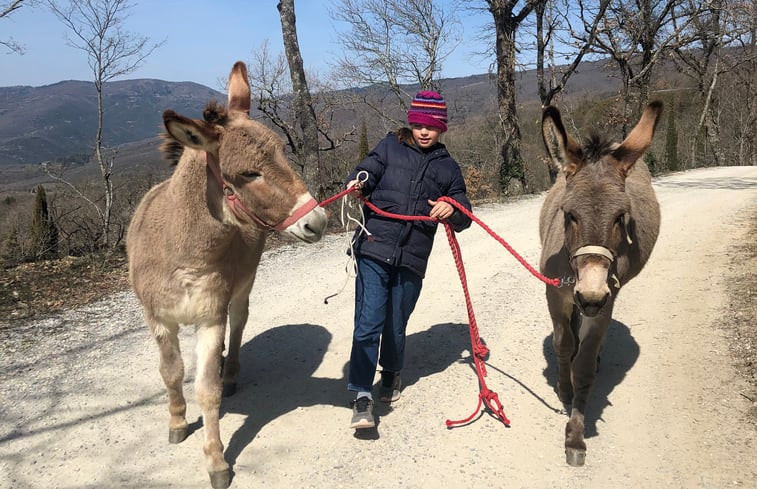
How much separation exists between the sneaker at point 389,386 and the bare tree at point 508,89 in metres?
15.9

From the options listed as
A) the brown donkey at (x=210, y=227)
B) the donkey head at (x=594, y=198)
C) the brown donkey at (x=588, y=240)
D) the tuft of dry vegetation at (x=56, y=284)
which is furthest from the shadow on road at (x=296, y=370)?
the tuft of dry vegetation at (x=56, y=284)

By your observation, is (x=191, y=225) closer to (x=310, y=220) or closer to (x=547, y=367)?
(x=310, y=220)

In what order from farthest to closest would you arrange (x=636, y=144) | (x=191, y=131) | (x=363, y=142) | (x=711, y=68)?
(x=711, y=68) < (x=363, y=142) < (x=636, y=144) < (x=191, y=131)

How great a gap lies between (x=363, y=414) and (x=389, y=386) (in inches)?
25.3

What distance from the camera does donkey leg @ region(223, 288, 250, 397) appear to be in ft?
13.7

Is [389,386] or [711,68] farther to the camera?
[711,68]

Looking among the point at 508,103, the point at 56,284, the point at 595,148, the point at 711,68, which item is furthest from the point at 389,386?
the point at 711,68

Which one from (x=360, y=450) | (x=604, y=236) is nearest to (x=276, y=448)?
(x=360, y=450)

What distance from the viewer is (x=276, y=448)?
3379mm

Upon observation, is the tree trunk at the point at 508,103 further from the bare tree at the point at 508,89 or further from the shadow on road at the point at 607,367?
the shadow on road at the point at 607,367

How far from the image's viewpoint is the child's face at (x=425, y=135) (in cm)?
363

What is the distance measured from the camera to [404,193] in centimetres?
365

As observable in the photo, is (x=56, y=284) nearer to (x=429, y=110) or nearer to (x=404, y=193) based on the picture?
(x=404, y=193)

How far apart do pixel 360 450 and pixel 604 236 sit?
2199mm
